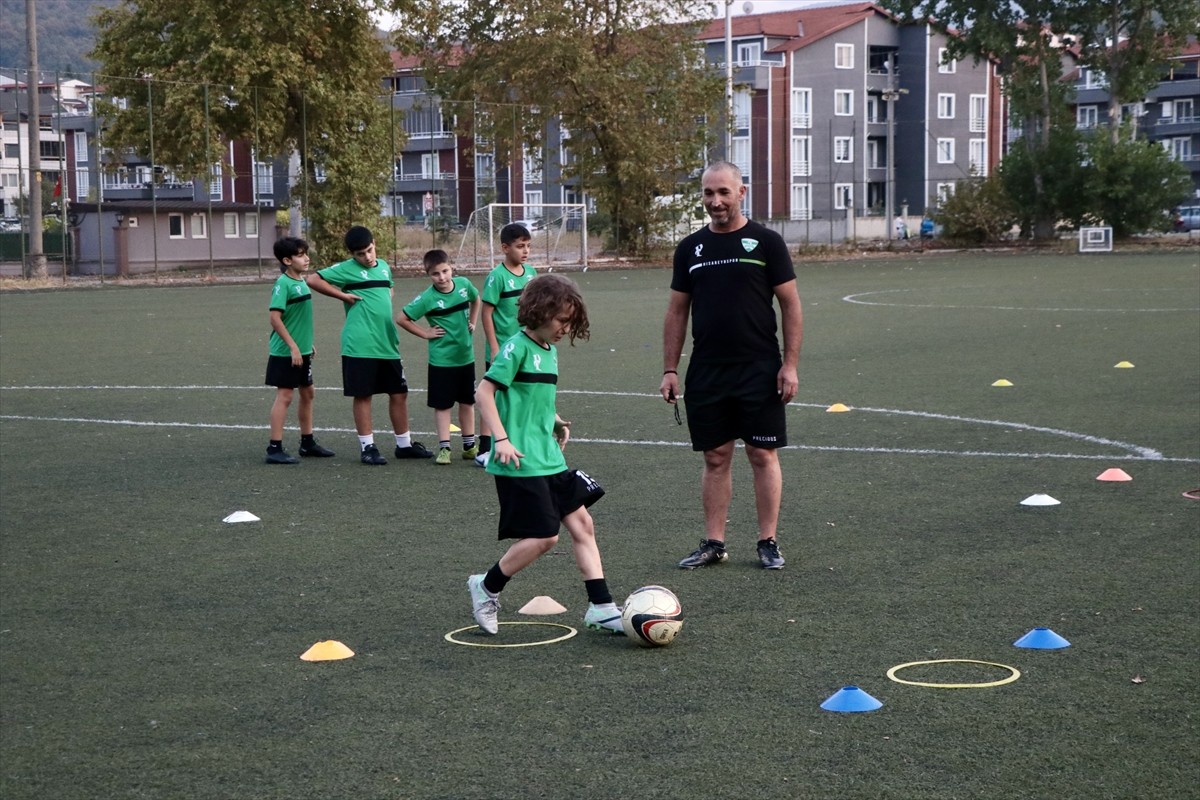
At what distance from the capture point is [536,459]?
564 centimetres

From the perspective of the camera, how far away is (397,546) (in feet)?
23.9

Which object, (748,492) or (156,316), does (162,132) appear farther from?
(748,492)

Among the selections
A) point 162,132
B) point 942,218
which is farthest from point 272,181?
point 942,218

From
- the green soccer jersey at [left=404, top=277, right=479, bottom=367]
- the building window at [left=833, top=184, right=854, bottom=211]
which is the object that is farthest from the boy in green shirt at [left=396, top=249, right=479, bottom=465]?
the building window at [left=833, top=184, right=854, bottom=211]

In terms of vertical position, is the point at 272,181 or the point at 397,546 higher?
the point at 272,181

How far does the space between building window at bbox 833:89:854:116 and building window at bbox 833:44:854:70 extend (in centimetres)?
130

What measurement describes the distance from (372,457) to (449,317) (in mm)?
1044

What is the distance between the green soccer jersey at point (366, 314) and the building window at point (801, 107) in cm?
7107

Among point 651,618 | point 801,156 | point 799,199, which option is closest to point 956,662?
point 651,618

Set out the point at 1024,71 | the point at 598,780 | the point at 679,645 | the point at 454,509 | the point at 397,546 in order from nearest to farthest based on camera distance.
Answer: the point at 598,780
the point at 679,645
the point at 397,546
the point at 454,509
the point at 1024,71

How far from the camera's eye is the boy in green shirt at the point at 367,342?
10070 millimetres

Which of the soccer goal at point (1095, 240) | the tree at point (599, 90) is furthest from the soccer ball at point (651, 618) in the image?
the soccer goal at point (1095, 240)

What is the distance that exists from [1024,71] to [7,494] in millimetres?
48930

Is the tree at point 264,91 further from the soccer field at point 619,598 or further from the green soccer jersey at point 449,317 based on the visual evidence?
the green soccer jersey at point 449,317
